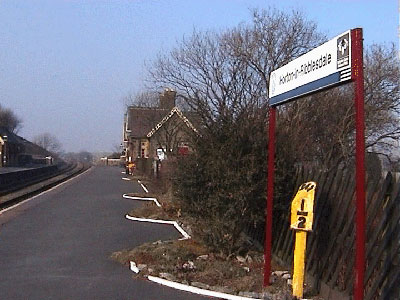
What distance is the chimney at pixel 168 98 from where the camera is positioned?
3468 cm

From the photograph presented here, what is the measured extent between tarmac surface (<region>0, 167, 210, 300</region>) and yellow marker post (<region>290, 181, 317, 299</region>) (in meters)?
1.43

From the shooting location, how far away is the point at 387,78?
26.3m

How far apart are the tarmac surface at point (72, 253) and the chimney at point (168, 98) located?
11.4 meters

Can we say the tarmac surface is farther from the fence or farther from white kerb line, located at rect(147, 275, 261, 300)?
the fence

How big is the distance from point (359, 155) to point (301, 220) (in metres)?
1.86

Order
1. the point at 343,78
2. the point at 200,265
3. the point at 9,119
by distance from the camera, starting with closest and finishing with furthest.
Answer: the point at 343,78
the point at 200,265
the point at 9,119

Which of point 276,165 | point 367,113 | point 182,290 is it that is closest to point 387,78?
point 367,113

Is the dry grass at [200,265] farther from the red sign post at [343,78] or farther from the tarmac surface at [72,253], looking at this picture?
the red sign post at [343,78]

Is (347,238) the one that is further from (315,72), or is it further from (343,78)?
(343,78)

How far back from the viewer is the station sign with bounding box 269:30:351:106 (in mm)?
6914

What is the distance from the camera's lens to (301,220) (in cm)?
822

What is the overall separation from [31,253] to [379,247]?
25.4ft

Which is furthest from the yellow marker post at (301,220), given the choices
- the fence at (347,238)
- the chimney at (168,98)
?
the chimney at (168,98)

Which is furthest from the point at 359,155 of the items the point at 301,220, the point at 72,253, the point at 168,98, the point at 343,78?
the point at 168,98
